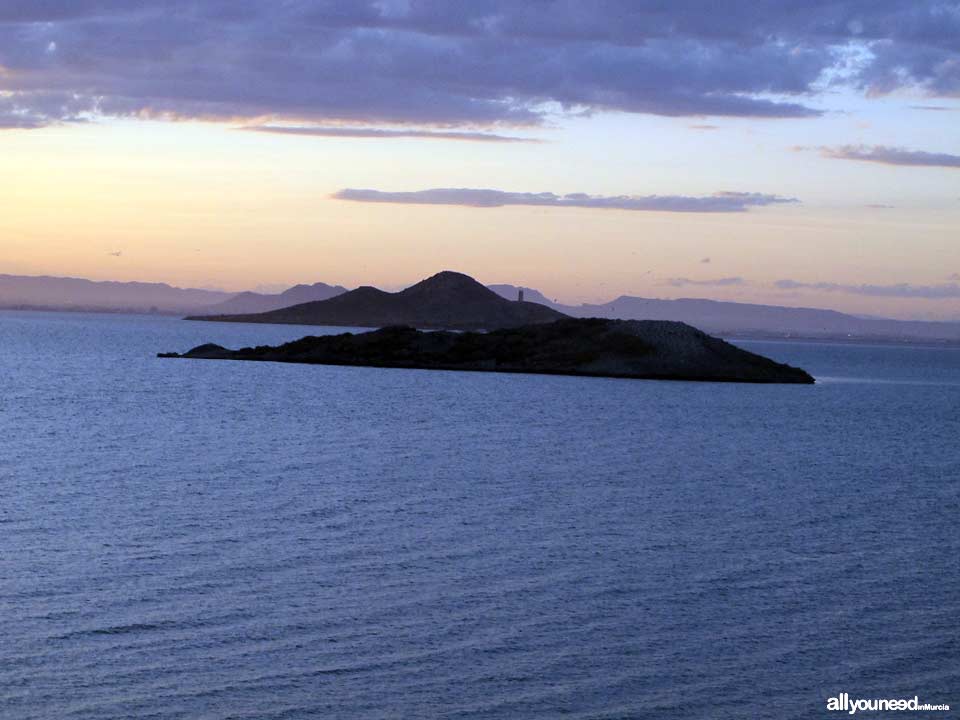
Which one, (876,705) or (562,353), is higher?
(562,353)

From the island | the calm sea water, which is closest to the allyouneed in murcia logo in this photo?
the calm sea water

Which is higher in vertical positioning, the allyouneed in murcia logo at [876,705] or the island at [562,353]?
the island at [562,353]

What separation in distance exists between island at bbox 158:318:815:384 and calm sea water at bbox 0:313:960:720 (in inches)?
2547

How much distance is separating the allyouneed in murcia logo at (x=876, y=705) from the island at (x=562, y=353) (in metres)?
98.6

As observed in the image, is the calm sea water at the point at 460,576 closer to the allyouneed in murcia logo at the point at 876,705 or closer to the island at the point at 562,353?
the allyouneed in murcia logo at the point at 876,705

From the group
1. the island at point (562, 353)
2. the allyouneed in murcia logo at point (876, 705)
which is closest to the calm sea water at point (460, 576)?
the allyouneed in murcia logo at point (876, 705)

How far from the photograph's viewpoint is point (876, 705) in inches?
653

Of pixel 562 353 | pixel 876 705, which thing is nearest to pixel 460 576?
pixel 876 705

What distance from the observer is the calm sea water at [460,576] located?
16672 millimetres

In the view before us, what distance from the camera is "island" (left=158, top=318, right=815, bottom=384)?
383 feet

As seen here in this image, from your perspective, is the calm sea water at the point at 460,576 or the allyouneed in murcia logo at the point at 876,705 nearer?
the allyouneed in murcia logo at the point at 876,705

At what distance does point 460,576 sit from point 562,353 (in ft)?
323

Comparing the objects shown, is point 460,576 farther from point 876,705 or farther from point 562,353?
point 562,353

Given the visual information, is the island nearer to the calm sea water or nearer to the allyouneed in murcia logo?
the calm sea water
